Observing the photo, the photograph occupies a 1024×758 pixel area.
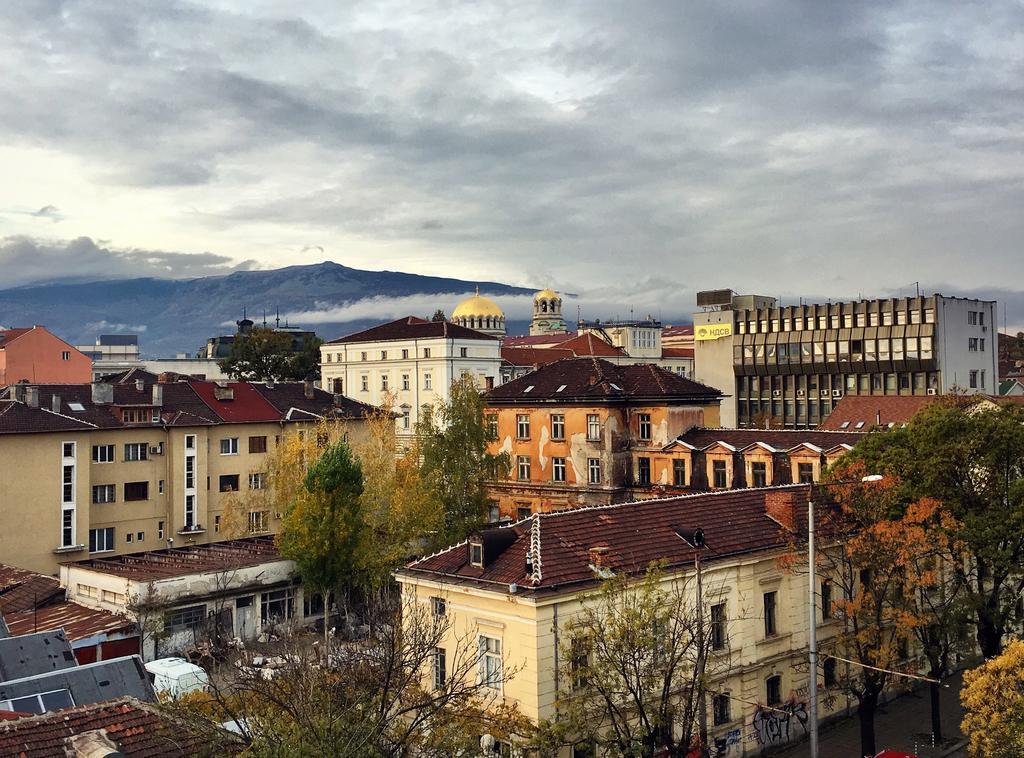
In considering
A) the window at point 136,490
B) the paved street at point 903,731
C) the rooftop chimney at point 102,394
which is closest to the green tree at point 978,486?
the paved street at point 903,731

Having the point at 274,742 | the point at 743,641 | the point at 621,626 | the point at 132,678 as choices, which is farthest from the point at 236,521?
the point at 274,742

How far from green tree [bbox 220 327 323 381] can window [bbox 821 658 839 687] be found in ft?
319

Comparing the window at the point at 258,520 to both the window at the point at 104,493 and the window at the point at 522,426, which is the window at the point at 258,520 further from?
the window at the point at 522,426

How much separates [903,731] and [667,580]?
1233cm

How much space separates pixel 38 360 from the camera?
3910 inches

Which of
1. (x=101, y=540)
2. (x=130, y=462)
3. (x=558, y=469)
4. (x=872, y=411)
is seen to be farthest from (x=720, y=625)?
(x=130, y=462)

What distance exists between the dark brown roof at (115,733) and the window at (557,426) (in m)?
42.4

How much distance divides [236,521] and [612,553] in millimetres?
38497

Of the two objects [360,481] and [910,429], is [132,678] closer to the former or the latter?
[360,481]

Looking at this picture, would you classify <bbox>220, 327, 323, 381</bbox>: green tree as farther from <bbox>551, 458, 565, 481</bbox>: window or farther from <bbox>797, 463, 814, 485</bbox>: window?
<bbox>797, 463, 814, 485</bbox>: window

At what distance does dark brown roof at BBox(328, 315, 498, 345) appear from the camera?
110 meters

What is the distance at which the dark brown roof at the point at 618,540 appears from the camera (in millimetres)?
30453

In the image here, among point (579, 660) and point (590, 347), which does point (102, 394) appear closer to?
point (579, 660)

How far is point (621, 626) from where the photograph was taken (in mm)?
25031
